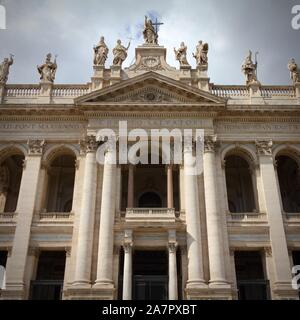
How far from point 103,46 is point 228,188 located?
573 inches

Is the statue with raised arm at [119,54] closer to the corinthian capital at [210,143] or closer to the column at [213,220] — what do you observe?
the corinthian capital at [210,143]

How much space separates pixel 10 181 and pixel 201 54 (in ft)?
57.4

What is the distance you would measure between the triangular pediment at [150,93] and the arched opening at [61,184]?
515 cm

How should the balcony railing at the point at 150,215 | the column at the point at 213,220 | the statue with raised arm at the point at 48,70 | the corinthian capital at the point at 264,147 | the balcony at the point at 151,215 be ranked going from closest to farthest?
1. the column at the point at 213,220
2. the balcony at the point at 151,215
3. the balcony railing at the point at 150,215
4. the corinthian capital at the point at 264,147
5. the statue with raised arm at the point at 48,70

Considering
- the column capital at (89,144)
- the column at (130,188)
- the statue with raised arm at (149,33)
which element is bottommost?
the column at (130,188)

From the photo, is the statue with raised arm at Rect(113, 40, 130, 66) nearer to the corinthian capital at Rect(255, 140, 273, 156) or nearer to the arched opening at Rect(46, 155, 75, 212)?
the arched opening at Rect(46, 155, 75, 212)

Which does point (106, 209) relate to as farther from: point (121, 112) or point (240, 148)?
point (240, 148)

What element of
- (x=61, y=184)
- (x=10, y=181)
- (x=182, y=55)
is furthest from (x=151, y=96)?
(x=10, y=181)

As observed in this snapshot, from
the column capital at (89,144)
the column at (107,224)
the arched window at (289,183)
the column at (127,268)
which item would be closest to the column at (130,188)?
the column at (107,224)

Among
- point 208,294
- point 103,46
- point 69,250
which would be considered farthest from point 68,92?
point 208,294

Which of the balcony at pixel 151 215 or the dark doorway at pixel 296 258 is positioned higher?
the balcony at pixel 151 215

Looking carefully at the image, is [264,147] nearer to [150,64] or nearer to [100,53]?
[150,64]

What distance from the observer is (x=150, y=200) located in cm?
2962

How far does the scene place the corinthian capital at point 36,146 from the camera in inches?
1044
